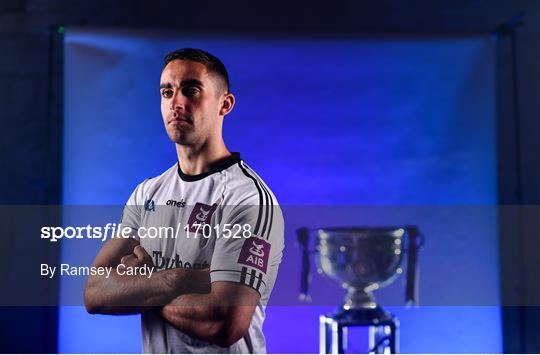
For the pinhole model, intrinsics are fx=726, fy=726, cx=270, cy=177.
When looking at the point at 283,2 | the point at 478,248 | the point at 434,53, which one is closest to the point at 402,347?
the point at 478,248

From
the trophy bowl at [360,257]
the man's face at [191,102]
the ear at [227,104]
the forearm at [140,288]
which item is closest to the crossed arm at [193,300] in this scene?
the forearm at [140,288]

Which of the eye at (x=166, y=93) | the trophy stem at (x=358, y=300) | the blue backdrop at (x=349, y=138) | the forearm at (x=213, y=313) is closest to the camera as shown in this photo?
the forearm at (x=213, y=313)

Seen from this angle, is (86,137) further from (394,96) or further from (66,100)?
(394,96)

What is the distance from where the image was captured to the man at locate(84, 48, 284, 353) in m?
1.94

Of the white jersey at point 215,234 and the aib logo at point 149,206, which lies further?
the aib logo at point 149,206

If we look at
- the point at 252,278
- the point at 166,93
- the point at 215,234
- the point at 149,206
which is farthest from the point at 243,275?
the point at 166,93

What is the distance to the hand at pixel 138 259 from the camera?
2.02 metres

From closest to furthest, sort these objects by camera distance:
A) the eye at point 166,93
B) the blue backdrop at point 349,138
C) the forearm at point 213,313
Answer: the forearm at point 213,313 < the eye at point 166,93 < the blue backdrop at point 349,138

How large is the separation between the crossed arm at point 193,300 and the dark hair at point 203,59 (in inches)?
22.8

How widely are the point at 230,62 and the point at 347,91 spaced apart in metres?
0.38

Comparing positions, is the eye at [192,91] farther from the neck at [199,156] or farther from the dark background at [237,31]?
the dark background at [237,31]

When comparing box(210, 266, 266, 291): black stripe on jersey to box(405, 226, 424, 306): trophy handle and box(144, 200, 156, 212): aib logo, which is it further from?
Answer: box(405, 226, 424, 306): trophy handle

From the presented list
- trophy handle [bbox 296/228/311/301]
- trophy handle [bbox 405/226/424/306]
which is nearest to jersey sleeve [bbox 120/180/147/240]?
trophy handle [bbox 296/228/311/301]

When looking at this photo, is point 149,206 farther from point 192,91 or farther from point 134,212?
point 192,91
